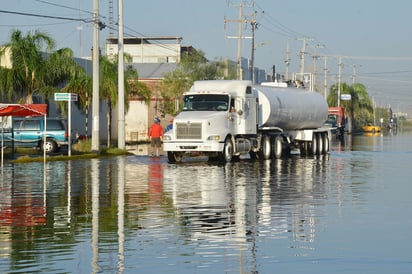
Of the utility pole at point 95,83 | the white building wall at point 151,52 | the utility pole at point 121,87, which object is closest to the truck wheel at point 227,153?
the utility pole at point 95,83

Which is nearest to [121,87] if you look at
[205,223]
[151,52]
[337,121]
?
[205,223]

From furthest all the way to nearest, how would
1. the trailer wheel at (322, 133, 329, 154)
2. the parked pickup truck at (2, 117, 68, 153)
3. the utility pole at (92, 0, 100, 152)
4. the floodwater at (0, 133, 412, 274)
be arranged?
Result: 1. the trailer wheel at (322, 133, 329, 154)
2. the parked pickup truck at (2, 117, 68, 153)
3. the utility pole at (92, 0, 100, 152)
4. the floodwater at (0, 133, 412, 274)

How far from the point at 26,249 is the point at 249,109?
30202mm

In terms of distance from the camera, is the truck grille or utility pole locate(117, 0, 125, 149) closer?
the truck grille

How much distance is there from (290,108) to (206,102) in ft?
23.9

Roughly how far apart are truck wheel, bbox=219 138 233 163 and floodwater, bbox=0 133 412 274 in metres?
9.03

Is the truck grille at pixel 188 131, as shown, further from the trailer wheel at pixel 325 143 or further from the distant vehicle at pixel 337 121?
the distant vehicle at pixel 337 121

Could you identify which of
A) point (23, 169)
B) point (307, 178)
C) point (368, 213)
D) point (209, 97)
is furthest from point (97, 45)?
point (368, 213)

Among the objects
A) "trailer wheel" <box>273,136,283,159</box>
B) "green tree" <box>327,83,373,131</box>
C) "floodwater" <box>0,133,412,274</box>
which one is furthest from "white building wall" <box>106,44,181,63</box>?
"floodwater" <box>0,133,412,274</box>

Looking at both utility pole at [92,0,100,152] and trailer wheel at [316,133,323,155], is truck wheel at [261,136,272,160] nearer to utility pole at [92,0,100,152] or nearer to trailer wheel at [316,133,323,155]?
trailer wheel at [316,133,323,155]

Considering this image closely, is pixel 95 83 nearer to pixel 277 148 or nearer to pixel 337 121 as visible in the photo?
pixel 277 148

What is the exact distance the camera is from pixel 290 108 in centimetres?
4794

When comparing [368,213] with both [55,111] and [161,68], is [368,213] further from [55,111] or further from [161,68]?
[161,68]

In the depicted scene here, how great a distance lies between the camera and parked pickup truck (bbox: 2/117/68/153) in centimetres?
5019
